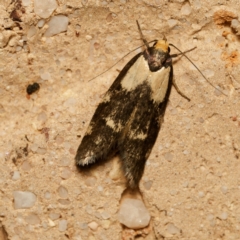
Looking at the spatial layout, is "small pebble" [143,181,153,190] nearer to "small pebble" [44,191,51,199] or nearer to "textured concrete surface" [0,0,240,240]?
"textured concrete surface" [0,0,240,240]

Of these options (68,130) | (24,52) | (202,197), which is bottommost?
(202,197)

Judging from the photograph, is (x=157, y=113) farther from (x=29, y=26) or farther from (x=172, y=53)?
(x=29, y=26)

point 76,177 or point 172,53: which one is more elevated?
point 172,53

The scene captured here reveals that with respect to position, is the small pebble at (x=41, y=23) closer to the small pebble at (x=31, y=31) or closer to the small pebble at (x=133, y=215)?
the small pebble at (x=31, y=31)

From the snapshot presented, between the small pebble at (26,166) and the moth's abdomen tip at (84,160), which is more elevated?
the small pebble at (26,166)

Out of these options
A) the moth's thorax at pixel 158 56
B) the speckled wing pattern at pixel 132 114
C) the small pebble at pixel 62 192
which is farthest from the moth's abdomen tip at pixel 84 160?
the moth's thorax at pixel 158 56

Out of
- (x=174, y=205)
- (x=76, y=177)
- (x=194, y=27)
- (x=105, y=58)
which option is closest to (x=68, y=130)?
(x=76, y=177)

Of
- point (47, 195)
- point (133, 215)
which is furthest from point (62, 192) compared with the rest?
point (133, 215)

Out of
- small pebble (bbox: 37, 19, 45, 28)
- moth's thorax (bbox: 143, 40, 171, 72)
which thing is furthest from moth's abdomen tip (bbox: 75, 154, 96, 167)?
small pebble (bbox: 37, 19, 45, 28)
